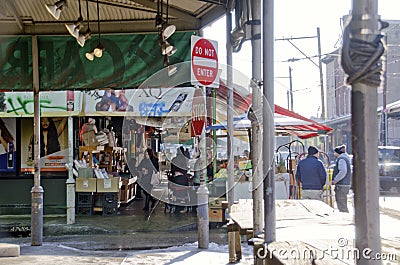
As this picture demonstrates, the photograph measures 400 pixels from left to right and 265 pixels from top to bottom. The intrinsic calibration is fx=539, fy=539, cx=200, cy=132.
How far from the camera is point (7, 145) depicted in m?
14.4

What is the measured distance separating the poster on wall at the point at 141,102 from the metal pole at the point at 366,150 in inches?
453

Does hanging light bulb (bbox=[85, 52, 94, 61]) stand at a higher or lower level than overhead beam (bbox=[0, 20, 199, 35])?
lower

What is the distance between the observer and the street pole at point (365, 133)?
196 centimetres

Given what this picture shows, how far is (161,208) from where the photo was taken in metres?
14.8

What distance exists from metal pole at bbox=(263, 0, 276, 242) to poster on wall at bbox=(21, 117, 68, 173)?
1098 cm

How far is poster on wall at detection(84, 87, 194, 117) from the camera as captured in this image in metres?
13.8

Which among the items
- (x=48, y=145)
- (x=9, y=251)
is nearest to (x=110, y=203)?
(x=48, y=145)

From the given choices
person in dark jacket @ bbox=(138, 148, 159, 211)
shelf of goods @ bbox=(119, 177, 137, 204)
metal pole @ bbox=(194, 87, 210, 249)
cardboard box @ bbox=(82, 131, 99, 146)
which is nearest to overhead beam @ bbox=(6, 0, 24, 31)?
metal pole @ bbox=(194, 87, 210, 249)

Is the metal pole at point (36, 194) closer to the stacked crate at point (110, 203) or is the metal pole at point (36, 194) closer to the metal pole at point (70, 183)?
the metal pole at point (70, 183)

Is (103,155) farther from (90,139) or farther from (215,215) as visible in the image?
(215,215)

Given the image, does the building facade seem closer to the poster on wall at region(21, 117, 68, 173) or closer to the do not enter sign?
the poster on wall at region(21, 117, 68, 173)

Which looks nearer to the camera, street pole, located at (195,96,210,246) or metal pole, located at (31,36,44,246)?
street pole, located at (195,96,210,246)

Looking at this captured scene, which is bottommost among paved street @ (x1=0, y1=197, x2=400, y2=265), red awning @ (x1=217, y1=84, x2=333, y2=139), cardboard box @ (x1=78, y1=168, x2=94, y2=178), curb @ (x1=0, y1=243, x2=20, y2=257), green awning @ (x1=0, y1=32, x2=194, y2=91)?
paved street @ (x1=0, y1=197, x2=400, y2=265)

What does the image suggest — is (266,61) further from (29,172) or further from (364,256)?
(29,172)
